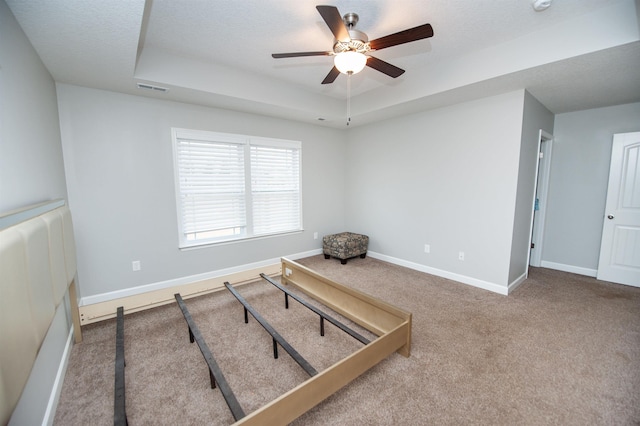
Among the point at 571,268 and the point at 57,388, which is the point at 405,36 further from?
the point at 571,268

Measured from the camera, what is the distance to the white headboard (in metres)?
0.84

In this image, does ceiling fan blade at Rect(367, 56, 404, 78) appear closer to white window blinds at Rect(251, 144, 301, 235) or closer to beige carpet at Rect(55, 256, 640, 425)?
white window blinds at Rect(251, 144, 301, 235)

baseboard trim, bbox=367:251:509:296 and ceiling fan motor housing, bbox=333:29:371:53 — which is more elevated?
ceiling fan motor housing, bbox=333:29:371:53

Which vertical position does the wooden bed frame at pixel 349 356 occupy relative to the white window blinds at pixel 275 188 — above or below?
below

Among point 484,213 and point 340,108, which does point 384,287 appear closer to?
point 484,213

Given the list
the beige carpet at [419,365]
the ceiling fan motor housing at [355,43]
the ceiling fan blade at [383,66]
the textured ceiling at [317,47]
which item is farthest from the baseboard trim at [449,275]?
the ceiling fan motor housing at [355,43]

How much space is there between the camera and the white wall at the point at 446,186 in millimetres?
3133

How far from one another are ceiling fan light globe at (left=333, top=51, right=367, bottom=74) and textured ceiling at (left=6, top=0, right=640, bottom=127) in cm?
41

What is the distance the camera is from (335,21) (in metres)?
1.68

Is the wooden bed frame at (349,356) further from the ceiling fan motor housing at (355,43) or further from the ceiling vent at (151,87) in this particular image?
the ceiling vent at (151,87)

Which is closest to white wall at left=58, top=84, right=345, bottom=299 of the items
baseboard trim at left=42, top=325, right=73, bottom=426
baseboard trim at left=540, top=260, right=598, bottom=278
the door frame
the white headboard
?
baseboard trim at left=42, top=325, right=73, bottom=426

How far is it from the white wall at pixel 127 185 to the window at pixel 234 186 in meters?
0.14

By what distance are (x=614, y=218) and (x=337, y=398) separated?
14.5ft

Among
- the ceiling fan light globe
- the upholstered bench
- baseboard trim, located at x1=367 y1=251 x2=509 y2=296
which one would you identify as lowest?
baseboard trim, located at x1=367 y1=251 x2=509 y2=296
